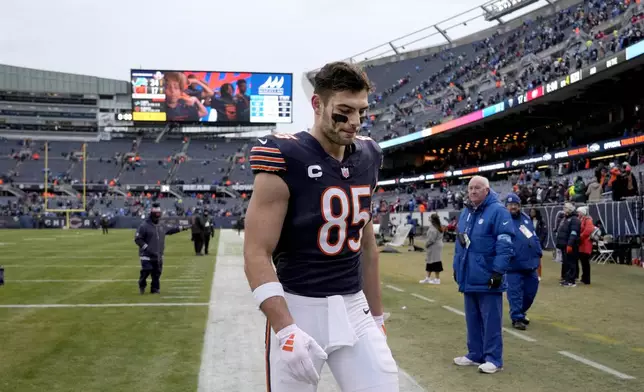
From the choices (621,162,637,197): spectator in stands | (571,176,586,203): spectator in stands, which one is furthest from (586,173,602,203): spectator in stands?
(621,162,637,197): spectator in stands

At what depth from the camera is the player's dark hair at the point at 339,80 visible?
8.99 ft

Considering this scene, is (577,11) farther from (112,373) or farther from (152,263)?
(112,373)

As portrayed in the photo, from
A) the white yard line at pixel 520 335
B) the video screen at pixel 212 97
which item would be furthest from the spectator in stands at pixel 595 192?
the video screen at pixel 212 97

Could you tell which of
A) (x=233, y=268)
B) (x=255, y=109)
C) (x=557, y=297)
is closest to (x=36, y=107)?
(x=255, y=109)

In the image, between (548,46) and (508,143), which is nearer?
(548,46)

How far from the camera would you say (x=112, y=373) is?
6207mm

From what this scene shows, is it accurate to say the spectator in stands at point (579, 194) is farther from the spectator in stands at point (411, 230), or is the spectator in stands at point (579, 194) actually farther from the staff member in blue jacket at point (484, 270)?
the staff member in blue jacket at point (484, 270)

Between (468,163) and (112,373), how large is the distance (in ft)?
147

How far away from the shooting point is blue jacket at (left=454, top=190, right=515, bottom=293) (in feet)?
21.3

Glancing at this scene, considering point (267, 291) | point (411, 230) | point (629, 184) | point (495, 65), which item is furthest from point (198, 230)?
point (495, 65)

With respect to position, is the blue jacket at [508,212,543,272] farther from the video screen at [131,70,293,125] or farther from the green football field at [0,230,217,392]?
the video screen at [131,70,293,125]

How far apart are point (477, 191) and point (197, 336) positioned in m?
3.95

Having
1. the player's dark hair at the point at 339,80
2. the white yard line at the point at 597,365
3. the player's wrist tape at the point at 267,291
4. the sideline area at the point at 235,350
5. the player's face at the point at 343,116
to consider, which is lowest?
the white yard line at the point at 597,365

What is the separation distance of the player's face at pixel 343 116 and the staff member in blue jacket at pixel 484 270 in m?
4.09
